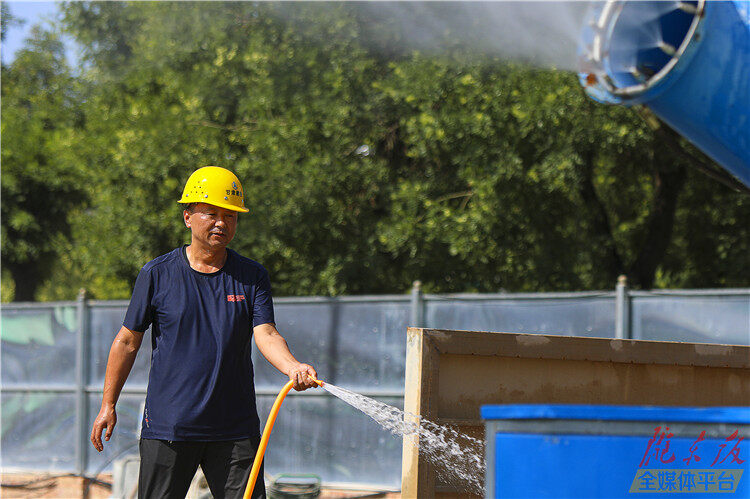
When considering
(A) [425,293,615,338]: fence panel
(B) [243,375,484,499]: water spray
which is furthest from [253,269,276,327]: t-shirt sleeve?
(A) [425,293,615,338]: fence panel

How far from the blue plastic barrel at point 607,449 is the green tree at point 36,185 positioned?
15.6 m

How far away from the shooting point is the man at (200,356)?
4035 mm

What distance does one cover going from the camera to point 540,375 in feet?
14.1

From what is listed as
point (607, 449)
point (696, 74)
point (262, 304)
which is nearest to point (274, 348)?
point (262, 304)

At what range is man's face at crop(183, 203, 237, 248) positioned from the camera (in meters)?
4.15

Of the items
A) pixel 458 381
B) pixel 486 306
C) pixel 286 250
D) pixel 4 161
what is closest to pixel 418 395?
pixel 458 381

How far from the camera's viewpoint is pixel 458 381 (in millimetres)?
4156

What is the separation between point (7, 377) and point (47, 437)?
3.10ft

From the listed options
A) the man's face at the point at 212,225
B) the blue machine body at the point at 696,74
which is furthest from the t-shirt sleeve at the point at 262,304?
the blue machine body at the point at 696,74

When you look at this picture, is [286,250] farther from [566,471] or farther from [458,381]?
[566,471]

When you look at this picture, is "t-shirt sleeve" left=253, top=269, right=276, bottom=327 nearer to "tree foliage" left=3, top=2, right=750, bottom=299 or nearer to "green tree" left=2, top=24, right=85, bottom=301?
"tree foliage" left=3, top=2, right=750, bottom=299

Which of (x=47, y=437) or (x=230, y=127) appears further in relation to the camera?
(x=230, y=127)

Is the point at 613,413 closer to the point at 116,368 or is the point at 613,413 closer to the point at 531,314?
the point at 116,368

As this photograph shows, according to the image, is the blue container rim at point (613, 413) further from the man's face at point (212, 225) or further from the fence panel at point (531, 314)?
the fence panel at point (531, 314)
